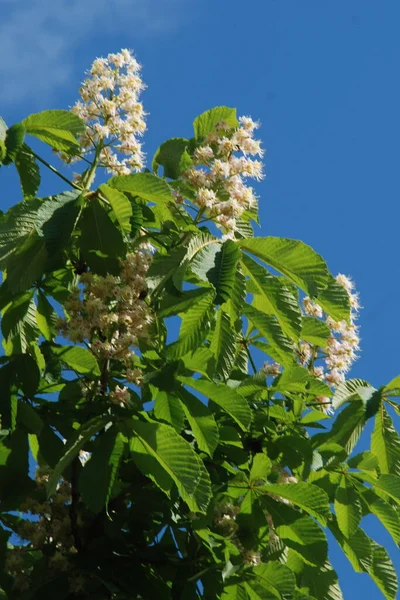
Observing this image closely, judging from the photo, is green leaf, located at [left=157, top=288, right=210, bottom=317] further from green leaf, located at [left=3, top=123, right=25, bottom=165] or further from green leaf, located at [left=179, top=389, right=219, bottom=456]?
green leaf, located at [left=3, top=123, right=25, bottom=165]

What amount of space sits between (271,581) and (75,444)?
781mm

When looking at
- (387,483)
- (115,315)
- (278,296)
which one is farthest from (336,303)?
(387,483)

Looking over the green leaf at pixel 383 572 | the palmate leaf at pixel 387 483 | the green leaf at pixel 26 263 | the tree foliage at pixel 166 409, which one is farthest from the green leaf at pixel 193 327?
the green leaf at pixel 383 572

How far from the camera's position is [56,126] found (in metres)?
3.05

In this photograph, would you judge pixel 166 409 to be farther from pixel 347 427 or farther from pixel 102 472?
pixel 347 427

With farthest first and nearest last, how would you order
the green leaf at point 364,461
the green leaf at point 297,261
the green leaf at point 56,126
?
the green leaf at point 364,461 → the green leaf at point 56,126 → the green leaf at point 297,261

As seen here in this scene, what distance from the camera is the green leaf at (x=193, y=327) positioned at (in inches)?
104

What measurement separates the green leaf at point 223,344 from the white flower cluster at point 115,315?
20 cm

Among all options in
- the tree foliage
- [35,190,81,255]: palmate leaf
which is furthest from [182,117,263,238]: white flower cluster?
[35,190,81,255]: palmate leaf

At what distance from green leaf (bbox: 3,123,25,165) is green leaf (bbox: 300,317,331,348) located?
1183mm

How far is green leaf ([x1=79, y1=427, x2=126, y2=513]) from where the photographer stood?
9.06 feet

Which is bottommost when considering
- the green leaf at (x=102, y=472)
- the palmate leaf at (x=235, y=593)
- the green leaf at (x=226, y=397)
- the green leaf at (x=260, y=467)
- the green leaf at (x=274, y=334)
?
the palmate leaf at (x=235, y=593)

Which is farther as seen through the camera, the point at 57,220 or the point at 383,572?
the point at 383,572

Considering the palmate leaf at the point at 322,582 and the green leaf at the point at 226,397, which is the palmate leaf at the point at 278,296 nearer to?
the green leaf at the point at 226,397
